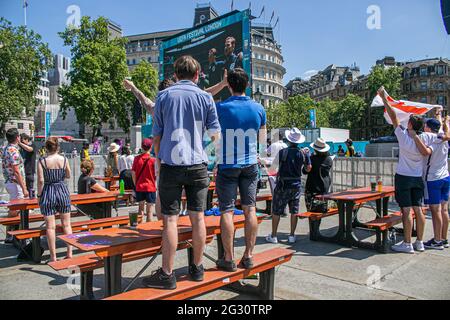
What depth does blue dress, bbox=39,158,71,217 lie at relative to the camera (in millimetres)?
4777

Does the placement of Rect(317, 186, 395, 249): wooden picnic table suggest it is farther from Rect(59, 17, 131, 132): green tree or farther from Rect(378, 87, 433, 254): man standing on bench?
Rect(59, 17, 131, 132): green tree

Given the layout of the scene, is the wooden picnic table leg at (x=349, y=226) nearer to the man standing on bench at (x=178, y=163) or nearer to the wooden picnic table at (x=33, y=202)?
the man standing on bench at (x=178, y=163)

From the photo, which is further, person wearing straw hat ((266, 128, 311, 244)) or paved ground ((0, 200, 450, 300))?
person wearing straw hat ((266, 128, 311, 244))

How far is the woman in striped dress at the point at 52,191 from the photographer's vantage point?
189 inches

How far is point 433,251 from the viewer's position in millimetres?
5547

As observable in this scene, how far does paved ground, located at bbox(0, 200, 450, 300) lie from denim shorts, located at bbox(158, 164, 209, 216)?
1.35 metres

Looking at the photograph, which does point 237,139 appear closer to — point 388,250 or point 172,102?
point 172,102

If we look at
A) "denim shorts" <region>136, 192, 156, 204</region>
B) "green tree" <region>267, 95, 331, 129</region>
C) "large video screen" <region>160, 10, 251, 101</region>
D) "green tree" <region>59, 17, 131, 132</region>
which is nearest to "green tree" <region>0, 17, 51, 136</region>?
"green tree" <region>59, 17, 131, 132</region>

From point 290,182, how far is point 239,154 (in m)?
2.90

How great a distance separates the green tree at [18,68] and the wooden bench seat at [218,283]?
4430 centimetres

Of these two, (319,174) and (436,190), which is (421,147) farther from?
(319,174)

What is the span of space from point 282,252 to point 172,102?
1963 millimetres

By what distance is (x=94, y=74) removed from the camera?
4150 cm

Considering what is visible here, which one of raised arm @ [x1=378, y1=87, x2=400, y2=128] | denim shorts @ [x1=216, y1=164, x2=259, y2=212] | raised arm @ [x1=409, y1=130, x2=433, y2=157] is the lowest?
denim shorts @ [x1=216, y1=164, x2=259, y2=212]
